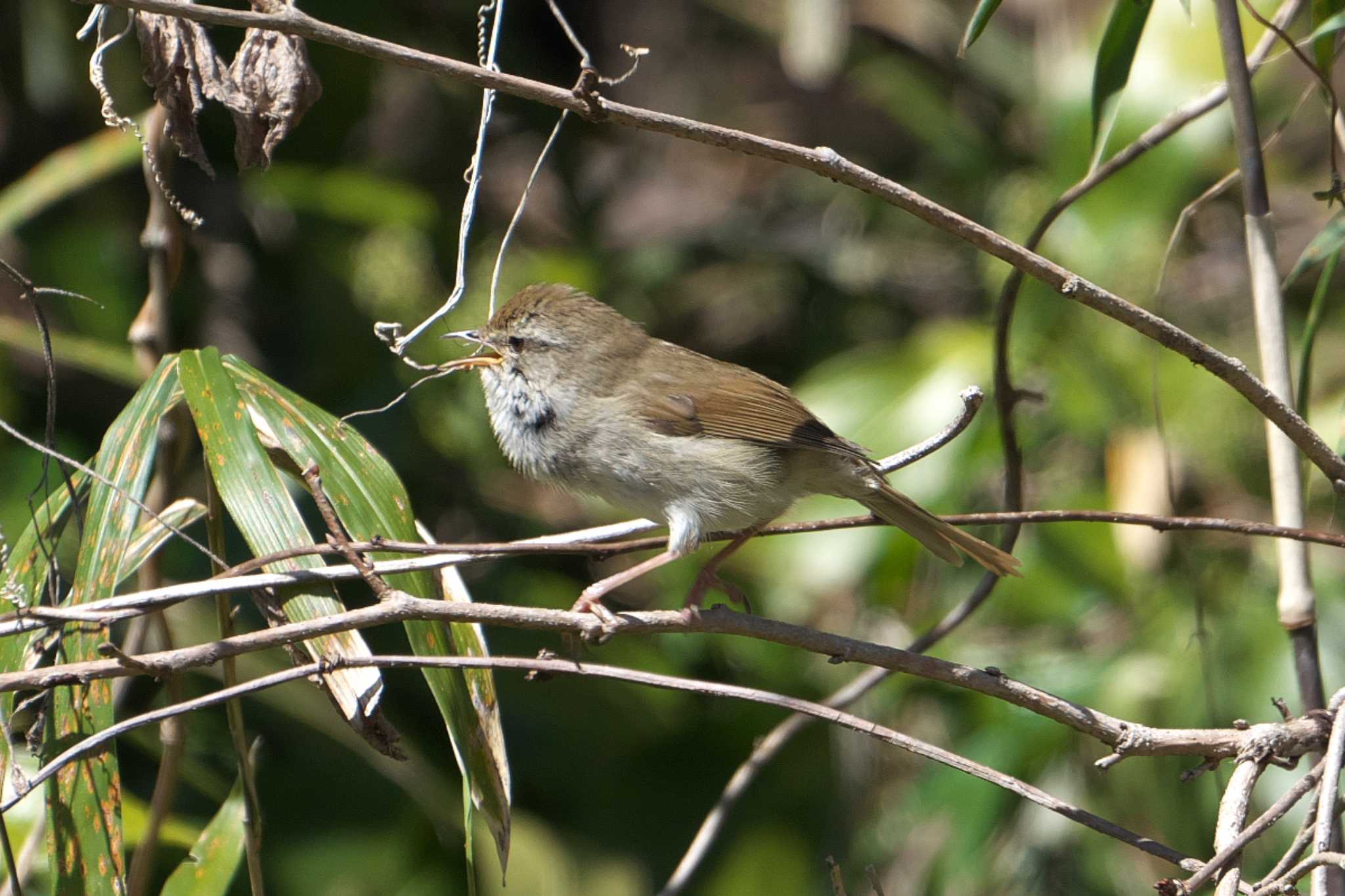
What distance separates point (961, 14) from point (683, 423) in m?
4.23

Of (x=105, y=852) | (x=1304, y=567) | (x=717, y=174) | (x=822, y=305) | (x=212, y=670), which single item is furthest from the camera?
(x=717, y=174)

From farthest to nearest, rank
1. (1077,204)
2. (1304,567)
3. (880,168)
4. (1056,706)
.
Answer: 1. (880,168)
2. (1077,204)
3. (1304,567)
4. (1056,706)

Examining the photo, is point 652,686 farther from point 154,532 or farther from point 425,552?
point 154,532

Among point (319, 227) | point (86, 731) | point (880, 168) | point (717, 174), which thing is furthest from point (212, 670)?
point (717, 174)

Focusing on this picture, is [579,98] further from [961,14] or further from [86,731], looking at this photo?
[961,14]

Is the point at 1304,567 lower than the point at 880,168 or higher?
lower

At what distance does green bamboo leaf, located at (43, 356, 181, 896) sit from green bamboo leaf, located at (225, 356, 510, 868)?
0.85 feet

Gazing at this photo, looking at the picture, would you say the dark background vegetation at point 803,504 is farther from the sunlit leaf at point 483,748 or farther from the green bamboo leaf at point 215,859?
the sunlit leaf at point 483,748

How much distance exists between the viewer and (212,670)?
4.01m

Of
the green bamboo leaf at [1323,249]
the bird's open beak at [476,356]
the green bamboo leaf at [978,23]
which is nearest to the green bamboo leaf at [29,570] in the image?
the bird's open beak at [476,356]

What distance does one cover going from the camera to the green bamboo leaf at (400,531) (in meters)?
2.07

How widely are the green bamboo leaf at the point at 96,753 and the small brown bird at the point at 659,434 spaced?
91cm

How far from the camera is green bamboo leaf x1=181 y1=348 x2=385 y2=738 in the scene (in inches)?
78.9

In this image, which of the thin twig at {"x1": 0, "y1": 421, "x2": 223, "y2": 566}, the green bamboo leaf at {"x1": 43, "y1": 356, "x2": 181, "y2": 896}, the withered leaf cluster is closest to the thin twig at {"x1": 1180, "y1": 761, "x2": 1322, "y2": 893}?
the thin twig at {"x1": 0, "y1": 421, "x2": 223, "y2": 566}
